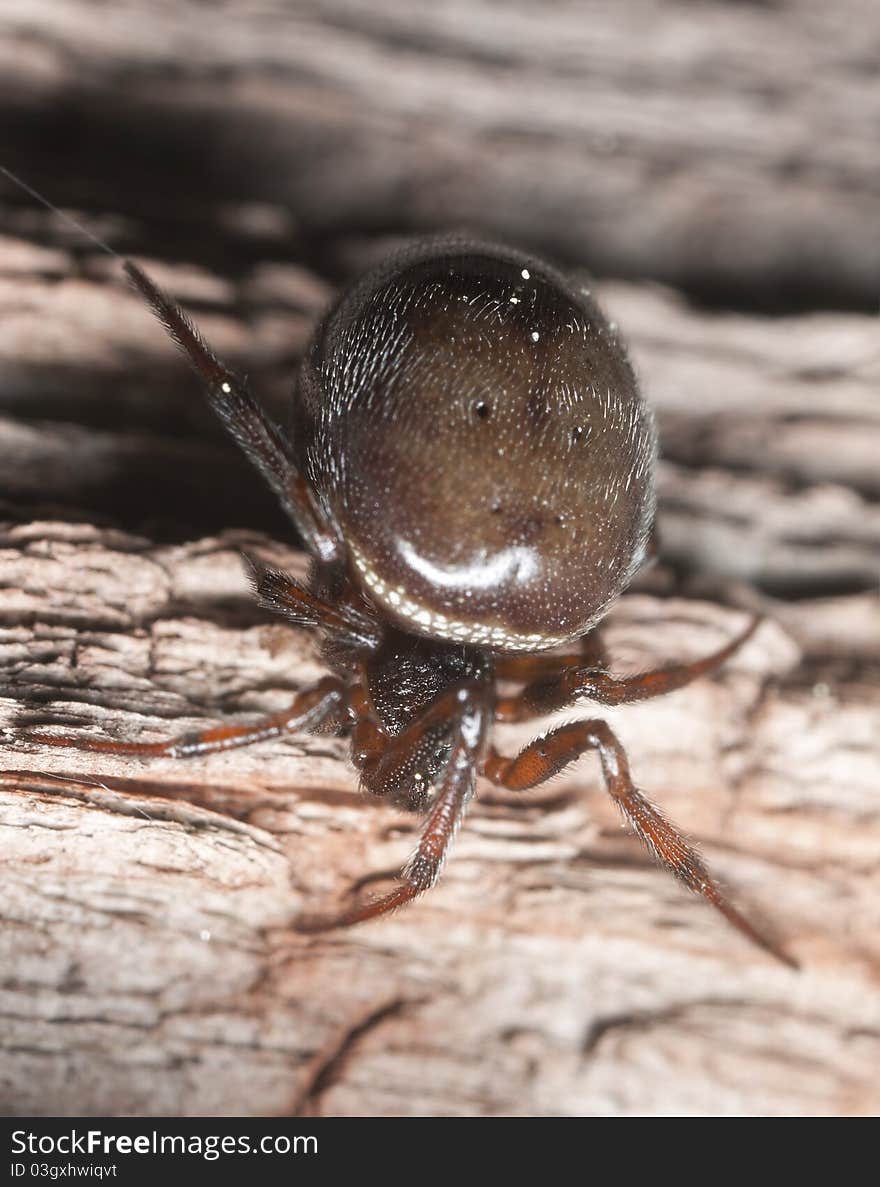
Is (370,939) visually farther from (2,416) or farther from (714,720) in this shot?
(2,416)

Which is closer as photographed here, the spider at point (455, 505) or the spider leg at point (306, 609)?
the spider at point (455, 505)

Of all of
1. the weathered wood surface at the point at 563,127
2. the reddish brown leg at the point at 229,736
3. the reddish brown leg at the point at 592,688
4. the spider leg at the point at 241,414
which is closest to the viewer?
the reddish brown leg at the point at 229,736

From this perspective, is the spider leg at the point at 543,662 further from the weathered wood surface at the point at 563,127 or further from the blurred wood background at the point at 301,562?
the weathered wood surface at the point at 563,127

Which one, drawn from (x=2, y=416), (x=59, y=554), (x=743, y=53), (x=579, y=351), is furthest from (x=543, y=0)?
(x=59, y=554)

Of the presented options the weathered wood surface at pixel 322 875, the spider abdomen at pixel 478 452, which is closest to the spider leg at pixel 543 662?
the weathered wood surface at pixel 322 875

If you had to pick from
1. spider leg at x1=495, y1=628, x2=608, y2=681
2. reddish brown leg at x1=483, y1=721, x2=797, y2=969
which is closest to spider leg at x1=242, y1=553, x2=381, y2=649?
spider leg at x1=495, y1=628, x2=608, y2=681
